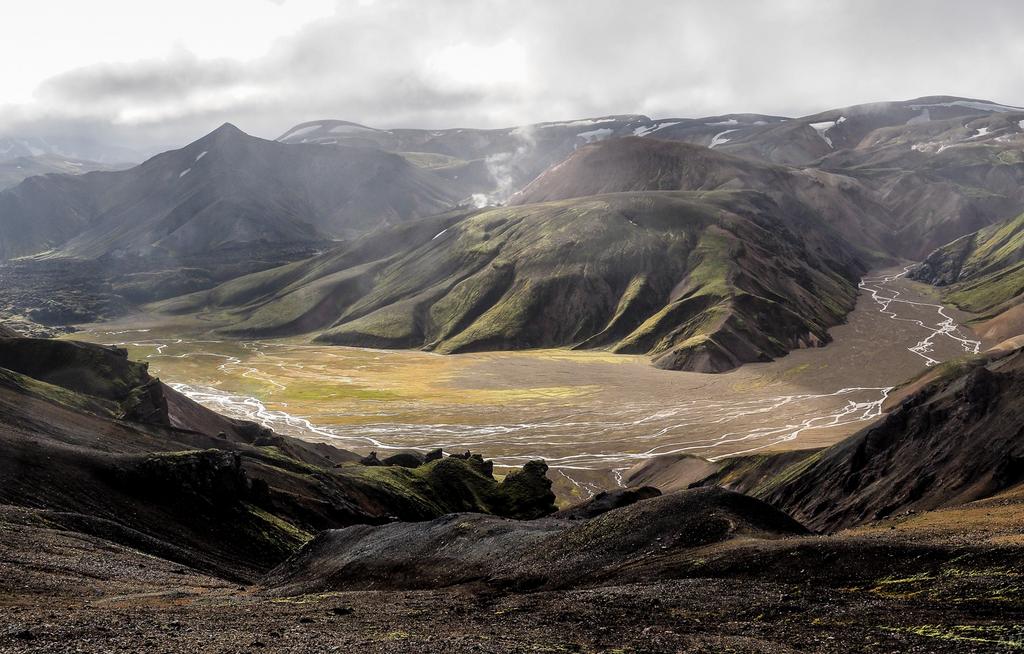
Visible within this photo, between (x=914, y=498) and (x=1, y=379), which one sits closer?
(x=914, y=498)

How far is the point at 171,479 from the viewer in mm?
59406

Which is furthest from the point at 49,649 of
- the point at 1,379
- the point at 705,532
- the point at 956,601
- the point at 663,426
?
the point at 663,426

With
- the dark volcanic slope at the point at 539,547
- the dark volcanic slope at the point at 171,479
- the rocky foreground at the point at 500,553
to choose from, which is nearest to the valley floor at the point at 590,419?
the dark volcanic slope at the point at 171,479

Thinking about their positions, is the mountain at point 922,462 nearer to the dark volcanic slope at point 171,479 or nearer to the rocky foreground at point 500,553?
the rocky foreground at point 500,553

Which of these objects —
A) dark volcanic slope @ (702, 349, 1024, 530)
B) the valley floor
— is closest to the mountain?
dark volcanic slope @ (702, 349, 1024, 530)

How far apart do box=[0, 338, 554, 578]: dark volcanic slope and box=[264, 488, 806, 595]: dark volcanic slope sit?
1044 centimetres

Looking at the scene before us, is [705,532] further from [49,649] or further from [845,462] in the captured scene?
[845,462]

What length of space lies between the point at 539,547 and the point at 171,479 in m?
32.9

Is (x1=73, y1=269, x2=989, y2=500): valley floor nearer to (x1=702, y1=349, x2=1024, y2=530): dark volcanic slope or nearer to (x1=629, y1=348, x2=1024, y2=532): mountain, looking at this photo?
(x1=702, y1=349, x2=1024, y2=530): dark volcanic slope

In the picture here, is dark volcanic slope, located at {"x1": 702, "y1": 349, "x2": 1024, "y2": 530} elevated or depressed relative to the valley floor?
elevated

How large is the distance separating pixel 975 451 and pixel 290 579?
5514 cm

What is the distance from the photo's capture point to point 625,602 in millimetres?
32531

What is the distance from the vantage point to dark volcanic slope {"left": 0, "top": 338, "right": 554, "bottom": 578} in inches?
2091

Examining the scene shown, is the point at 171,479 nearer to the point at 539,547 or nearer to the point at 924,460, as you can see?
the point at 539,547
